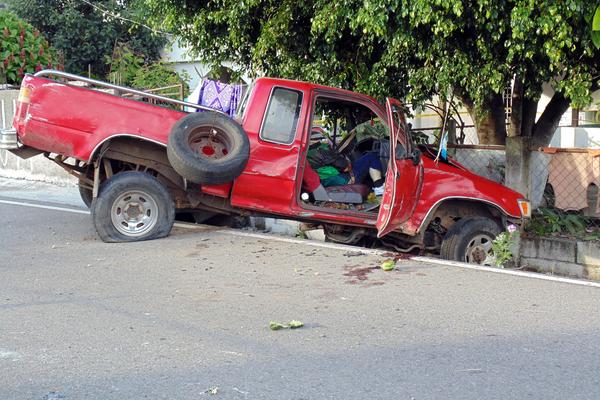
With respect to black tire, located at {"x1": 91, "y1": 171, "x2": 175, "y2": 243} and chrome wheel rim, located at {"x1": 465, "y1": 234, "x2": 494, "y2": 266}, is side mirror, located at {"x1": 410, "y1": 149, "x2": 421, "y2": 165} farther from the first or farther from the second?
black tire, located at {"x1": 91, "y1": 171, "x2": 175, "y2": 243}

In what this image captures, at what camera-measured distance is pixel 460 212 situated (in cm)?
925

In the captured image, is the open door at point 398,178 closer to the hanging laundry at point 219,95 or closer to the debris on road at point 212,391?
the hanging laundry at point 219,95

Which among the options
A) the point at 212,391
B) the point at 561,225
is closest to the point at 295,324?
the point at 212,391

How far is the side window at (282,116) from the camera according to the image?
8766mm

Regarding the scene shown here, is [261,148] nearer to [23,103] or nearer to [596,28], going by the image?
[23,103]

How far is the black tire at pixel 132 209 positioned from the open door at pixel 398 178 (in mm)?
2451

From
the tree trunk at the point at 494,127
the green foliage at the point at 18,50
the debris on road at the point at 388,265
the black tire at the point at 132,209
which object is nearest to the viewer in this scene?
the debris on road at the point at 388,265

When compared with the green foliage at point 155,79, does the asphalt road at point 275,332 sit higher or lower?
lower

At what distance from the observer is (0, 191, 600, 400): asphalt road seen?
488cm

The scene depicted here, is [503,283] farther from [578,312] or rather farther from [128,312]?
[128,312]

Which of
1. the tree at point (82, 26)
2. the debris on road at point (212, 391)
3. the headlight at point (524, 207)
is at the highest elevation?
the tree at point (82, 26)

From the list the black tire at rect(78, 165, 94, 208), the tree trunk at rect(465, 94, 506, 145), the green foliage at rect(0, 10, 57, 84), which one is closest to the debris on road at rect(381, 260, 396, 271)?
the black tire at rect(78, 165, 94, 208)

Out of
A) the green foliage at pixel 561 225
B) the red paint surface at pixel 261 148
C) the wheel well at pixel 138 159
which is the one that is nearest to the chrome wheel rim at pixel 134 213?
the wheel well at pixel 138 159

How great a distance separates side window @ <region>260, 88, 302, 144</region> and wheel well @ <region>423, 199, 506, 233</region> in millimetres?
1911
